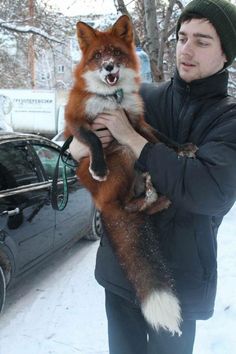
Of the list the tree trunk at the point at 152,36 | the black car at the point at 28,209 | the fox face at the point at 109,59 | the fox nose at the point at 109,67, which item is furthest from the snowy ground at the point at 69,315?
the tree trunk at the point at 152,36

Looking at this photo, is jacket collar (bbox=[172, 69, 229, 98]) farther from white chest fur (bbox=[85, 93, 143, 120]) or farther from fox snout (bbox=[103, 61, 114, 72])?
fox snout (bbox=[103, 61, 114, 72])

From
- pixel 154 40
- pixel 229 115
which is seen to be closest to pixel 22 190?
pixel 229 115

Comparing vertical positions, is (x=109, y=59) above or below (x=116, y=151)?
above

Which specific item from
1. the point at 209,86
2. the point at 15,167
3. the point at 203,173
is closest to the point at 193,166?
the point at 203,173

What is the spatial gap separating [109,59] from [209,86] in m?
0.75

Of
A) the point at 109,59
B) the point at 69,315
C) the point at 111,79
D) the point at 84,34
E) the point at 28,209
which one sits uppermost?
the point at 84,34

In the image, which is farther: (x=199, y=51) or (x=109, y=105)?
(x=109, y=105)

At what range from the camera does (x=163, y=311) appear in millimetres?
1983

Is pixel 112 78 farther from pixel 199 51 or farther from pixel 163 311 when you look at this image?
pixel 163 311

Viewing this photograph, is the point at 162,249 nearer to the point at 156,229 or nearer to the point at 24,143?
the point at 156,229

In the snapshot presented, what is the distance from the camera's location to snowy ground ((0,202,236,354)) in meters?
3.87

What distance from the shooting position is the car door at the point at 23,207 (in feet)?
13.8

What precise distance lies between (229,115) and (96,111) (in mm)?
891

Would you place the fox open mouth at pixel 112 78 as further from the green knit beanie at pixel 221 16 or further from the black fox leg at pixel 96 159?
A: the green knit beanie at pixel 221 16
